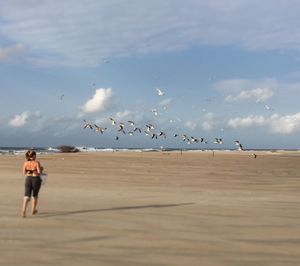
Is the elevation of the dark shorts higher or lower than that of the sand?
higher

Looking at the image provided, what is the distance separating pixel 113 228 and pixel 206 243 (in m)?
2.38

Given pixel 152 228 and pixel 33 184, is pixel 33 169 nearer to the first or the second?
pixel 33 184

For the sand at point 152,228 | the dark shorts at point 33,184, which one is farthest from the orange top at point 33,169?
the sand at point 152,228

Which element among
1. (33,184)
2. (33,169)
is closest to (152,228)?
(33,184)

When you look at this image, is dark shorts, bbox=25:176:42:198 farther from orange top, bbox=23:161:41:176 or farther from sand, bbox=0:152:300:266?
sand, bbox=0:152:300:266

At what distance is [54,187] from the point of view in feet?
68.6

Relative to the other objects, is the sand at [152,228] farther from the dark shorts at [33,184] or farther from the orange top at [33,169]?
the orange top at [33,169]

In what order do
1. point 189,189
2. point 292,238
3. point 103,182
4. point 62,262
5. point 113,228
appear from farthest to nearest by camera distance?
point 103,182
point 189,189
point 113,228
point 292,238
point 62,262

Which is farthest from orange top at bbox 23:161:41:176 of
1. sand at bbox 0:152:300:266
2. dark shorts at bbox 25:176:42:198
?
sand at bbox 0:152:300:266

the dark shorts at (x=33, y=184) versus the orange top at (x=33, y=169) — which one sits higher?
the orange top at (x=33, y=169)

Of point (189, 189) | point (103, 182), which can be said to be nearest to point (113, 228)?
point (189, 189)

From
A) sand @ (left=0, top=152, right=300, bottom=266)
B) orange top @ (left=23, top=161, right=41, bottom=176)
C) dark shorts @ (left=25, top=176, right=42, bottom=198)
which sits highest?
orange top @ (left=23, top=161, right=41, bottom=176)

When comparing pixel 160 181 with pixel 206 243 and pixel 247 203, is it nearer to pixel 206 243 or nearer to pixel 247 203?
pixel 247 203

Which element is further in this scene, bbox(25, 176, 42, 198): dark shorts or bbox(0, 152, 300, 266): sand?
bbox(25, 176, 42, 198): dark shorts
